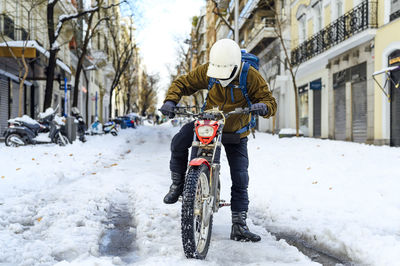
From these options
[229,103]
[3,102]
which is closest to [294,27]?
[3,102]

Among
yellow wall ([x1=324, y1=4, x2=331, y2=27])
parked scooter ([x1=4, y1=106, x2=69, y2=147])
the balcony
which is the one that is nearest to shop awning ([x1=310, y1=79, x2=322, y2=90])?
yellow wall ([x1=324, y1=4, x2=331, y2=27])

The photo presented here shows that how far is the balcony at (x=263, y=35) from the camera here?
2795cm

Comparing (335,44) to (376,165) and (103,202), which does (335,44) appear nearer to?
(376,165)

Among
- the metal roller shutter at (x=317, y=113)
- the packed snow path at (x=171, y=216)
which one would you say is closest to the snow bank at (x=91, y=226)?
the packed snow path at (x=171, y=216)

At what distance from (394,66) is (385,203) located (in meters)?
11.2

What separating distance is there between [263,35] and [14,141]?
1924cm

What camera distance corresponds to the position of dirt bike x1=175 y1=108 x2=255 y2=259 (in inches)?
114

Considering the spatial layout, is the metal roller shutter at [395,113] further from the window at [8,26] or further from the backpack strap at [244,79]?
the window at [8,26]

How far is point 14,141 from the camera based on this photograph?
13.1m

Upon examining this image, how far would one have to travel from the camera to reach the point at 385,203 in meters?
5.04

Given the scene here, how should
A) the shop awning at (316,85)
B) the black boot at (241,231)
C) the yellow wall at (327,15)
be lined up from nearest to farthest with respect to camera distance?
the black boot at (241,231), the yellow wall at (327,15), the shop awning at (316,85)

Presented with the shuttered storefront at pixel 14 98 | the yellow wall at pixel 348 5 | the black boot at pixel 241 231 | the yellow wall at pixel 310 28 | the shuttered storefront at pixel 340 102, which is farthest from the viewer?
the yellow wall at pixel 310 28

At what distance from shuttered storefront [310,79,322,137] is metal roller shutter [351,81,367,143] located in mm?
3957

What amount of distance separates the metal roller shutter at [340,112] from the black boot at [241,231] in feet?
55.4
